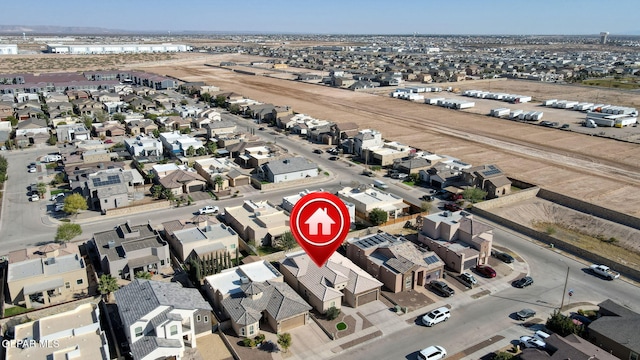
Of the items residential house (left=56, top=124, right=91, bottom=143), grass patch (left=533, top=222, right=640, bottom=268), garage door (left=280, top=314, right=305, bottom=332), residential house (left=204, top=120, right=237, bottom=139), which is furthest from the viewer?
residential house (left=204, top=120, right=237, bottom=139)

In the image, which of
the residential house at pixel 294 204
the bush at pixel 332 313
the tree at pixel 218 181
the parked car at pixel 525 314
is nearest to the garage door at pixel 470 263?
the parked car at pixel 525 314

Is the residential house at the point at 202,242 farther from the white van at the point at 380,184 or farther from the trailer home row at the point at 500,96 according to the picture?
the trailer home row at the point at 500,96

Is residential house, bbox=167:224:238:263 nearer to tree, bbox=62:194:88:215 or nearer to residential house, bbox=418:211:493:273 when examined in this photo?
tree, bbox=62:194:88:215

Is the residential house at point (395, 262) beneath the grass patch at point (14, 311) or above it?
above

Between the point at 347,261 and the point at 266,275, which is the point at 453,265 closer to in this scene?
the point at 347,261

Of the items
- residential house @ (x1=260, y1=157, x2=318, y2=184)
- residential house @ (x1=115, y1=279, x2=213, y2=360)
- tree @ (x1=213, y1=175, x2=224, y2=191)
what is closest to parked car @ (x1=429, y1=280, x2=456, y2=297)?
residential house @ (x1=115, y1=279, x2=213, y2=360)

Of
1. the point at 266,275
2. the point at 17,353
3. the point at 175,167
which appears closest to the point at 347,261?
the point at 266,275

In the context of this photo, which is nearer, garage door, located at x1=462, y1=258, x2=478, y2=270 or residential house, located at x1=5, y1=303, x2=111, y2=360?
residential house, located at x1=5, y1=303, x2=111, y2=360
